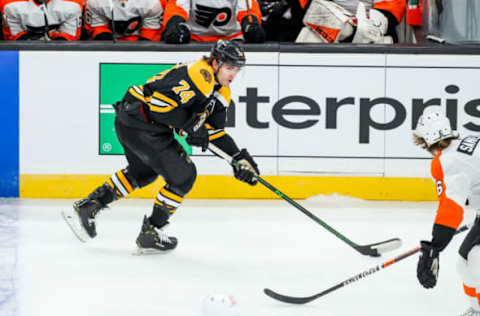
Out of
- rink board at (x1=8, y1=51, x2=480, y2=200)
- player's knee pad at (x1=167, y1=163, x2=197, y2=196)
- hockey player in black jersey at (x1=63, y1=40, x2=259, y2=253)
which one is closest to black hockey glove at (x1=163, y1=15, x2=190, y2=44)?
rink board at (x1=8, y1=51, x2=480, y2=200)

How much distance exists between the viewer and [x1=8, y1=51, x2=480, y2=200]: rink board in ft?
17.1

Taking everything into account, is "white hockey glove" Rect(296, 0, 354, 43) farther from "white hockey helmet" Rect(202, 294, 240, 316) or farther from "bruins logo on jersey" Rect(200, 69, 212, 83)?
"white hockey helmet" Rect(202, 294, 240, 316)

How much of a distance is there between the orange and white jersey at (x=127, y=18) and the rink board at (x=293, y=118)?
22.2 inches

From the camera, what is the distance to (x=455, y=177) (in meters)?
2.21

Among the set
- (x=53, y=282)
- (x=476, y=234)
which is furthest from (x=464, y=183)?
(x=53, y=282)

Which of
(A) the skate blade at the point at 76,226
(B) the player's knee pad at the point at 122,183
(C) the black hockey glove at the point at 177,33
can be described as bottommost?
(A) the skate blade at the point at 76,226

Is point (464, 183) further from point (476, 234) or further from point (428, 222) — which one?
point (428, 222)

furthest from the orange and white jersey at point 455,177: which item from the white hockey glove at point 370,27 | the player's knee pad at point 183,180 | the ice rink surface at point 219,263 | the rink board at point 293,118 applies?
the white hockey glove at point 370,27

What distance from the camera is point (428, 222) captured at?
4.55 metres

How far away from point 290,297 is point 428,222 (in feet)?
6.67

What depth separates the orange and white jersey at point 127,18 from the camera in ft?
18.4

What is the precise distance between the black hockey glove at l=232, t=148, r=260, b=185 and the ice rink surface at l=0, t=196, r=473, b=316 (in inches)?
16.1

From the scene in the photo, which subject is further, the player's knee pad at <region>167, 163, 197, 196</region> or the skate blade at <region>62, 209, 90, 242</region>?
the skate blade at <region>62, 209, 90, 242</region>

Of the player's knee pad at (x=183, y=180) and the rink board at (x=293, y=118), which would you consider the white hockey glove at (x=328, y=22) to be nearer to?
the rink board at (x=293, y=118)
